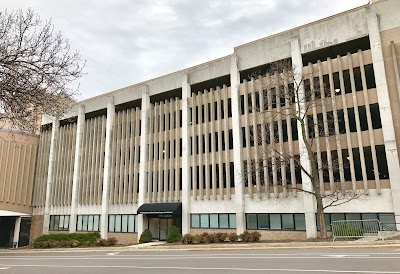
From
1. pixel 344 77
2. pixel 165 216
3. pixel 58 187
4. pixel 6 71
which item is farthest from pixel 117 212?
pixel 6 71

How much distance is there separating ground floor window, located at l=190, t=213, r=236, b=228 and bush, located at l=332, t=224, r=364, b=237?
10.3 m

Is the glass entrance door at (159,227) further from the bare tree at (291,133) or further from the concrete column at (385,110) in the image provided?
the concrete column at (385,110)

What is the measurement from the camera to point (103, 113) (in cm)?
4494

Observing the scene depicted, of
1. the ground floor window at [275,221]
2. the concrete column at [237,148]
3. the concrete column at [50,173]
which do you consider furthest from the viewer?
the concrete column at [50,173]

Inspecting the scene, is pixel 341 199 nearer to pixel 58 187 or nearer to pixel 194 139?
pixel 194 139

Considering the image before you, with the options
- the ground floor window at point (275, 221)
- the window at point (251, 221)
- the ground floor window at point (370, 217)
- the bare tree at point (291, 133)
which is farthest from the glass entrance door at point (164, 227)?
the ground floor window at point (370, 217)

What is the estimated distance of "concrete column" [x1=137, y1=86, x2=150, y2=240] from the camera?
35.5 meters

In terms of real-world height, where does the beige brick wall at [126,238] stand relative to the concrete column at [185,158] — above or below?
below

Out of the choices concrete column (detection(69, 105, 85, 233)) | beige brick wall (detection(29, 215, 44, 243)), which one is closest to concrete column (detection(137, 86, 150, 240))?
concrete column (detection(69, 105, 85, 233))

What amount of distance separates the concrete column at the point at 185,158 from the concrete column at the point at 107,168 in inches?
423

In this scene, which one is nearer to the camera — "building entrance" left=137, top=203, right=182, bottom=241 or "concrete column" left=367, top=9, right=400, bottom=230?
"concrete column" left=367, top=9, right=400, bottom=230

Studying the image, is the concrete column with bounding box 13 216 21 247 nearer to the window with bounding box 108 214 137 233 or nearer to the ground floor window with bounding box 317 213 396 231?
the window with bounding box 108 214 137 233

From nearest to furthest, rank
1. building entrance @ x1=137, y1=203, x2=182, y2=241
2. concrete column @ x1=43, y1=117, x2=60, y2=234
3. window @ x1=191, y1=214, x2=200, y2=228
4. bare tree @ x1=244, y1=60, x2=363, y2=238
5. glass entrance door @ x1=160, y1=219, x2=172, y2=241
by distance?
bare tree @ x1=244, y1=60, x2=363, y2=238
window @ x1=191, y1=214, x2=200, y2=228
building entrance @ x1=137, y1=203, x2=182, y2=241
glass entrance door @ x1=160, y1=219, x2=172, y2=241
concrete column @ x1=43, y1=117, x2=60, y2=234

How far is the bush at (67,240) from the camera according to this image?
110 ft
